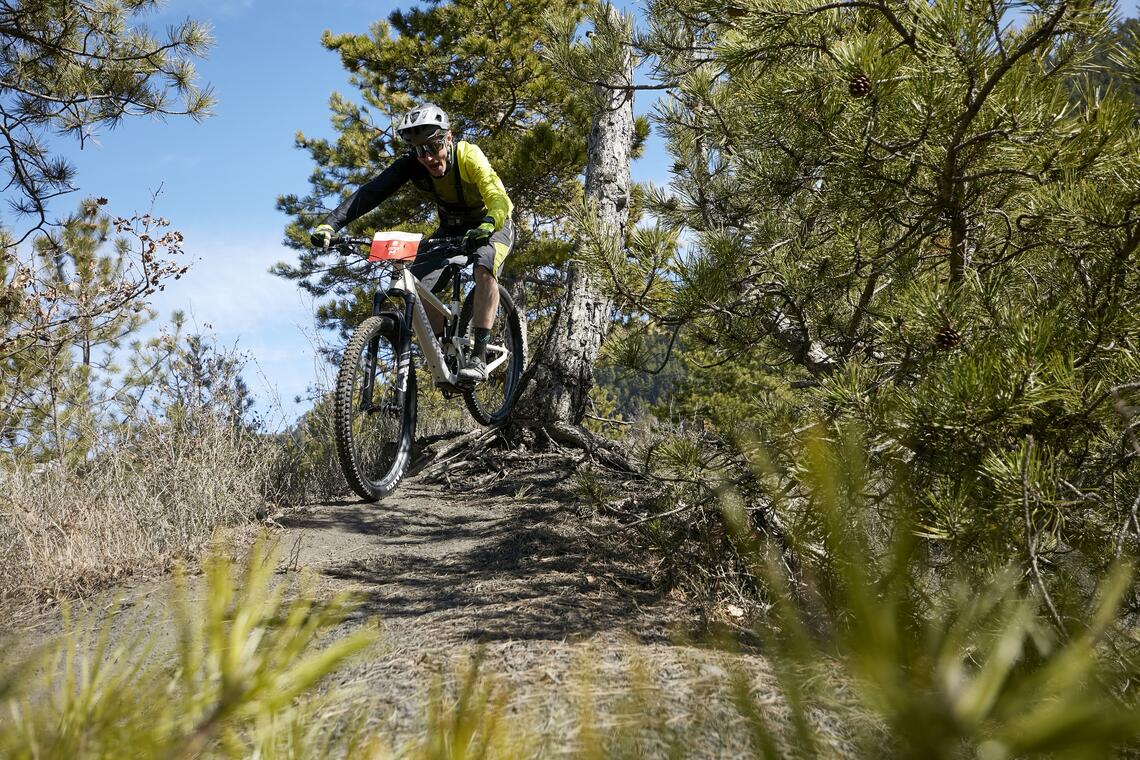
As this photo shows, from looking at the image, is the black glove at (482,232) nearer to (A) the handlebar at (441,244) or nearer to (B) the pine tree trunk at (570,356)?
(A) the handlebar at (441,244)

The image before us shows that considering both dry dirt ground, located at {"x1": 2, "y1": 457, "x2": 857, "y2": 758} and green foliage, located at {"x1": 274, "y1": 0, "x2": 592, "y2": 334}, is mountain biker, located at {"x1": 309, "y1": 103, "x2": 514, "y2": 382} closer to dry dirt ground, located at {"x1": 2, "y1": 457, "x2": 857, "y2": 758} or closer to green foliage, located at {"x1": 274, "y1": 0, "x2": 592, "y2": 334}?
dry dirt ground, located at {"x1": 2, "y1": 457, "x2": 857, "y2": 758}

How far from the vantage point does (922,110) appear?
198 centimetres

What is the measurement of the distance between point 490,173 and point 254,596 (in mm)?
3802

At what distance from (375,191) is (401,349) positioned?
96 cm

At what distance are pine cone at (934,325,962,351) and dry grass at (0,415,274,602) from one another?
319 cm

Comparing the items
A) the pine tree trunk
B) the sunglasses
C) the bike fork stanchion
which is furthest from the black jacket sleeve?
the pine tree trunk

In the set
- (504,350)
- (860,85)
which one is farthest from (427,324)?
(860,85)

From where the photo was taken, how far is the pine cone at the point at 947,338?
1.82 metres

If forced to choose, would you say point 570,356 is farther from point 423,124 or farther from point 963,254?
point 963,254

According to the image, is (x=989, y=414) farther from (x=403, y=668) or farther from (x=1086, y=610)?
(x=403, y=668)

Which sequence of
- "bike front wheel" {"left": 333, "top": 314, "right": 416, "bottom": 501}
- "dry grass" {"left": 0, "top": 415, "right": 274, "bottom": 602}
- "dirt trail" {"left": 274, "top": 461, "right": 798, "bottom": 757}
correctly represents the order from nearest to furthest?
"dirt trail" {"left": 274, "top": 461, "right": 798, "bottom": 757} < "dry grass" {"left": 0, "top": 415, "right": 274, "bottom": 602} < "bike front wheel" {"left": 333, "top": 314, "right": 416, "bottom": 501}

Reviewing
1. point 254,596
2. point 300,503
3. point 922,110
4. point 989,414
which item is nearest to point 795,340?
point 922,110

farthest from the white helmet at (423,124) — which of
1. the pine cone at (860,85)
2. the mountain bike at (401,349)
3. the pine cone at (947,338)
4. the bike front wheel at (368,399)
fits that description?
the pine cone at (947,338)

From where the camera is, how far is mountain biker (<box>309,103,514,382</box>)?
3.90m
